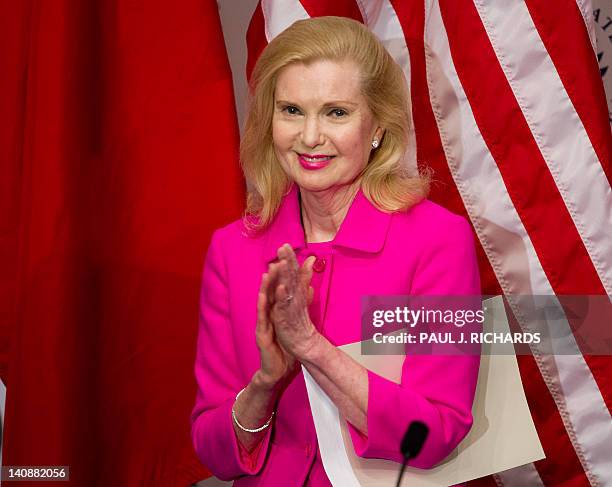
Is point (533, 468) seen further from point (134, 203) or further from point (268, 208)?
point (134, 203)

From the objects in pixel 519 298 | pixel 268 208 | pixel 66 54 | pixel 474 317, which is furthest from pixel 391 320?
pixel 66 54

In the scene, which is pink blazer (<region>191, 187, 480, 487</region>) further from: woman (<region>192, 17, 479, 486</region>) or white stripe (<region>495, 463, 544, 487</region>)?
white stripe (<region>495, 463, 544, 487</region>)

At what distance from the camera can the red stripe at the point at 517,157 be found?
196 centimetres

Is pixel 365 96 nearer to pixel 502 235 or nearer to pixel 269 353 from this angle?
pixel 269 353

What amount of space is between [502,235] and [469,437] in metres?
0.61

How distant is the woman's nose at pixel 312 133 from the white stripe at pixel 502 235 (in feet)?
1.97

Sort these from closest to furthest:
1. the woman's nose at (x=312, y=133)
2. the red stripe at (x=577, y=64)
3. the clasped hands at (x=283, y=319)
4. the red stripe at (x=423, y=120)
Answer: the clasped hands at (x=283, y=319)
the woman's nose at (x=312, y=133)
the red stripe at (x=577, y=64)
the red stripe at (x=423, y=120)

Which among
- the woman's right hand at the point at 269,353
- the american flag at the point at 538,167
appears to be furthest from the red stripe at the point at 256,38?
the woman's right hand at the point at 269,353

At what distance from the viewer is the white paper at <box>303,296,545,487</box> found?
144 cm

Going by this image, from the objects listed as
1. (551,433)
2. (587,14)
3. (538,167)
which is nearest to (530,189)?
(538,167)

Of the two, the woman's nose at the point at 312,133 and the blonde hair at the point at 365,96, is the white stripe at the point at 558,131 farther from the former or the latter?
the woman's nose at the point at 312,133

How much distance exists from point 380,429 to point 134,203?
0.94 m

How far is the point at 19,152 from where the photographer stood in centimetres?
206

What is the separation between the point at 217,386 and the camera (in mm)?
1642
